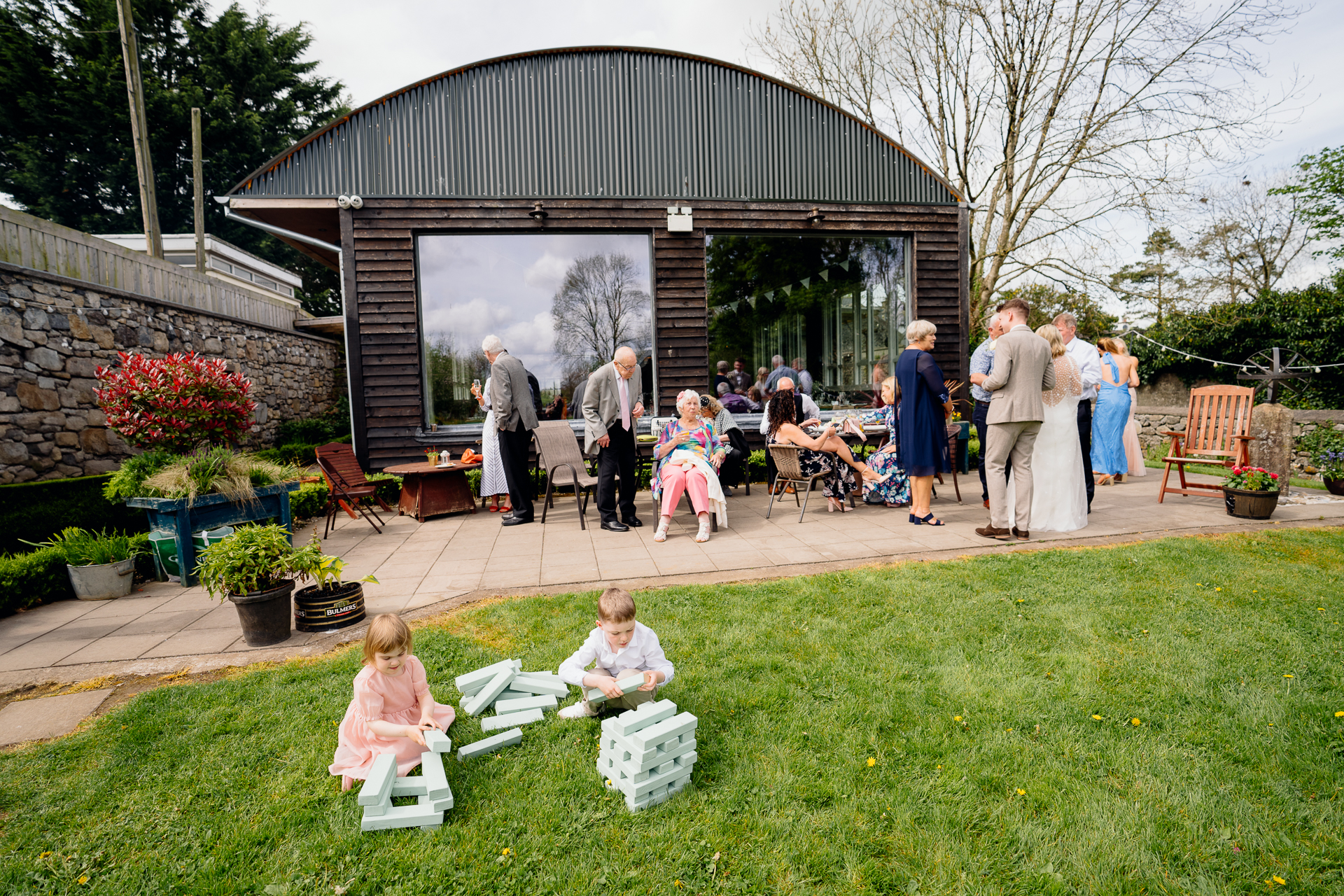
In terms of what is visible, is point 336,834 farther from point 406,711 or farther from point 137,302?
point 137,302

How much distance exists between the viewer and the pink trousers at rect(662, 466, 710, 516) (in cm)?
570

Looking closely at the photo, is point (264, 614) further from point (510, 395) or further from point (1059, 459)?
point (1059, 459)

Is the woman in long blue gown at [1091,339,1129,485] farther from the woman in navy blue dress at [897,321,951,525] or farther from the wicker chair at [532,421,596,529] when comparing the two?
the wicker chair at [532,421,596,529]

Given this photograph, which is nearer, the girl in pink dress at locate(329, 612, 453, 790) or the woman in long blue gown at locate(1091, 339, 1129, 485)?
the girl in pink dress at locate(329, 612, 453, 790)

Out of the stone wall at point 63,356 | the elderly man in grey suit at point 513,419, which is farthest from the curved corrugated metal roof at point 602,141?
the elderly man in grey suit at point 513,419

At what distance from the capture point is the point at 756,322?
11.1 metres

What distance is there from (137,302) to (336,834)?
8.96 meters

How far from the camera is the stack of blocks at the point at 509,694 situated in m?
2.53

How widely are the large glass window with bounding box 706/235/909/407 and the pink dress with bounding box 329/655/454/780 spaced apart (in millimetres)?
7436

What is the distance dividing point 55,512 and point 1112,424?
11097 millimetres

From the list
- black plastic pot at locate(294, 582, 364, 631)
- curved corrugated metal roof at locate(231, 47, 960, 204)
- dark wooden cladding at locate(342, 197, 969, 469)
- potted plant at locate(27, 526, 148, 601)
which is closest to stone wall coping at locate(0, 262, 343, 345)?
curved corrugated metal roof at locate(231, 47, 960, 204)

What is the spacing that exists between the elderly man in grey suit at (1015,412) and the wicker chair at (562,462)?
3.77 metres

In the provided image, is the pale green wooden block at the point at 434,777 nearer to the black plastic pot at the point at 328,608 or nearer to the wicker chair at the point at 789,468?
the black plastic pot at the point at 328,608

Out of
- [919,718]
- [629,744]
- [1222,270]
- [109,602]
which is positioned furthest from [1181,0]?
[109,602]
